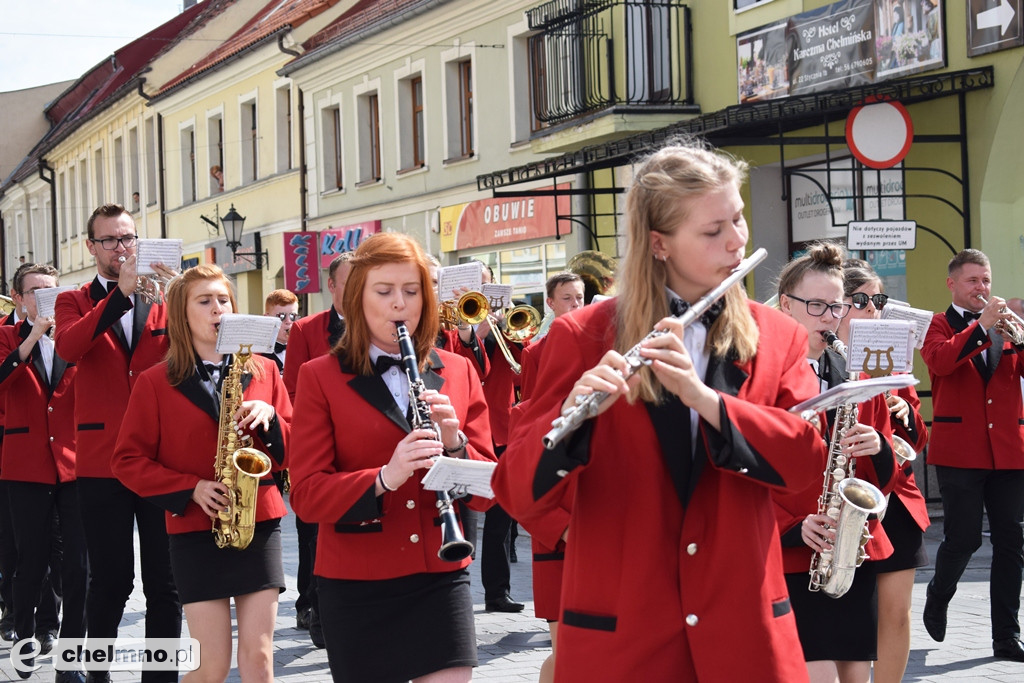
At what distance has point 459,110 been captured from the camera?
22.9 m

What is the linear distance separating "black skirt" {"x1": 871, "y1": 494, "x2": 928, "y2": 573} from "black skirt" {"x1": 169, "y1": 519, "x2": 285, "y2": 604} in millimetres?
2308

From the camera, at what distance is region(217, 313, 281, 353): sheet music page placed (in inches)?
214

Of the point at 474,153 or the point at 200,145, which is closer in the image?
the point at 474,153

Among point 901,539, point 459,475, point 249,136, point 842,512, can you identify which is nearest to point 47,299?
point 459,475

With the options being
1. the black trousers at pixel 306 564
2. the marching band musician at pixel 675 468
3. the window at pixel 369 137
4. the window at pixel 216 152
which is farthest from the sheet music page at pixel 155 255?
Answer: the window at pixel 216 152

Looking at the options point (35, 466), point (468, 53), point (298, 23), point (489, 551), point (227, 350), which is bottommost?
point (489, 551)

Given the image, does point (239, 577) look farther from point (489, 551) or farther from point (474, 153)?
point (474, 153)

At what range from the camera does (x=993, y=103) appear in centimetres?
1267

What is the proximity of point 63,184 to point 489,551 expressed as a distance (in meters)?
42.2

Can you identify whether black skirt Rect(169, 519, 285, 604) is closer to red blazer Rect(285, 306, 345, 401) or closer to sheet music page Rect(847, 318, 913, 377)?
red blazer Rect(285, 306, 345, 401)

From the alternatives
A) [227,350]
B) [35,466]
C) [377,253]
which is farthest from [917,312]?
[35,466]

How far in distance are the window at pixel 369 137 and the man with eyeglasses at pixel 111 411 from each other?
1911 cm

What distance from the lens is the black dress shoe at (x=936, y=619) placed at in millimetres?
7637

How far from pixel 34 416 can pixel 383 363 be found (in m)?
4.51
